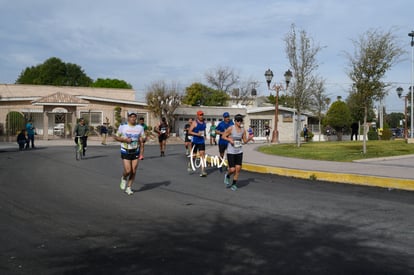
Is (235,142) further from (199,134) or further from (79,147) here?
(79,147)

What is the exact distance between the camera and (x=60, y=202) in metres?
8.30

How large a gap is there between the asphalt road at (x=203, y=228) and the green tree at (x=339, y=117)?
37.6 m

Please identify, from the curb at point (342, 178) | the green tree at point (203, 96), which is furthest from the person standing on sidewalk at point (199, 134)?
the green tree at point (203, 96)

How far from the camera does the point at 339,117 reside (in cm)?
4694

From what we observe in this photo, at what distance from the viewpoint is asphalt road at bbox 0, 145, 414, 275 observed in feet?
15.7

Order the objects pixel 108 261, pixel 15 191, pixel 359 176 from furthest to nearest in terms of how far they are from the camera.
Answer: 1. pixel 359 176
2. pixel 15 191
3. pixel 108 261

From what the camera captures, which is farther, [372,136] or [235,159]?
[372,136]

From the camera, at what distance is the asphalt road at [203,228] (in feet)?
15.7

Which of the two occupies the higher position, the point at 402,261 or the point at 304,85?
the point at 304,85

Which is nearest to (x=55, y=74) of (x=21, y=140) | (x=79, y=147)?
(x=21, y=140)

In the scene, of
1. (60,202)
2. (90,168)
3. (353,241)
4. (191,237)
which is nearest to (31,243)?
(191,237)

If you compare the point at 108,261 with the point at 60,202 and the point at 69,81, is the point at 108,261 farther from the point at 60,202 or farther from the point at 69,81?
the point at 69,81

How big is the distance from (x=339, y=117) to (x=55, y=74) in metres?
44.9

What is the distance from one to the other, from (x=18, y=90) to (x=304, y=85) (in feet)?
92.8
